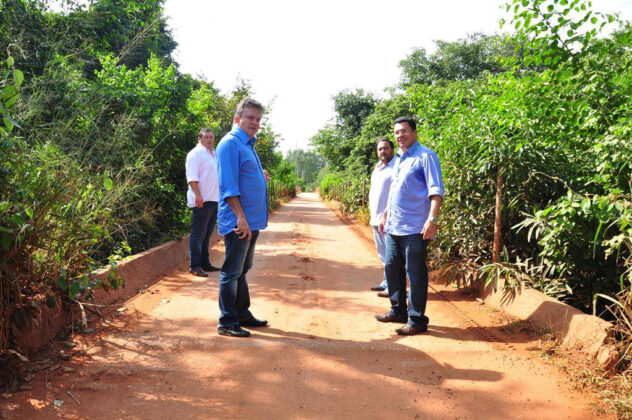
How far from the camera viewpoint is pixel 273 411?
2508 mm

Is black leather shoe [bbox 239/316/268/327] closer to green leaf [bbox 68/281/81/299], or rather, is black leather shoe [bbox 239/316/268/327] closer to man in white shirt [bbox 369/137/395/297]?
green leaf [bbox 68/281/81/299]

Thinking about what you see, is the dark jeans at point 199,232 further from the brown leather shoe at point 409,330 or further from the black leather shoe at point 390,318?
the brown leather shoe at point 409,330

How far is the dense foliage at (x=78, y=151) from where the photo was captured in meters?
2.77

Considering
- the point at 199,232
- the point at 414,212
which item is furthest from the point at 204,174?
the point at 414,212

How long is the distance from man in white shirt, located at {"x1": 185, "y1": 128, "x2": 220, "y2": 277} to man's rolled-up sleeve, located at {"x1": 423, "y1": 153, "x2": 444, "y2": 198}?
3191 mm

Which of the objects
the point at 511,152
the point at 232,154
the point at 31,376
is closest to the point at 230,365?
the point at 31,376

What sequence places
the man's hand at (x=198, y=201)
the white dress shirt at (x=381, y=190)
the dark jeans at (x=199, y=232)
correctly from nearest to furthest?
the white dress shirt at (x=381, y=190) → the man's hand at (x=198, y=201) → the dark jeans at (x=199, y=232)

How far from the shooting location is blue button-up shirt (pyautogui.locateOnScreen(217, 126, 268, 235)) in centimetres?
358

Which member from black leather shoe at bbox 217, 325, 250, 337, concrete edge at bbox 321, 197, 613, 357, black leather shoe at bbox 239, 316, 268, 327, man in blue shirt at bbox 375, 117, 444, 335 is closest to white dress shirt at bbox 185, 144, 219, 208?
black leather shoe at bbox 239, 316, 268, 327

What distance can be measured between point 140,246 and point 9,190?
3.85 meters

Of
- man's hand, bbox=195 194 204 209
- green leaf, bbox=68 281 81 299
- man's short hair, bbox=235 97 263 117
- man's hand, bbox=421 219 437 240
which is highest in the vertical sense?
man's short hair, bbox=235 97 263 117

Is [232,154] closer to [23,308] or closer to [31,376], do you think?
[23,308]

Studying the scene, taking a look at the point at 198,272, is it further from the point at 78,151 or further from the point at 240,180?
the point at 240,180

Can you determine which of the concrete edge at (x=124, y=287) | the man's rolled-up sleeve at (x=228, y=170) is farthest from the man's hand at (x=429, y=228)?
the concrete edge at (x=124, y=287)
